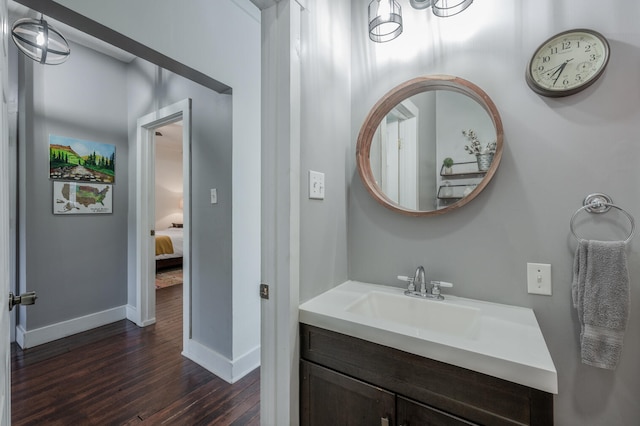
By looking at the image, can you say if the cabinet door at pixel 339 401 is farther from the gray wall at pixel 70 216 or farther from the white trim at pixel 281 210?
the gray wall at pixel 70 216

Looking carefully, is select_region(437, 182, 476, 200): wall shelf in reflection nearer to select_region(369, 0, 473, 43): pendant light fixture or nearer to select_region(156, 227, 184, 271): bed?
select_region(369, 0, 473, 43): pendant light fixture

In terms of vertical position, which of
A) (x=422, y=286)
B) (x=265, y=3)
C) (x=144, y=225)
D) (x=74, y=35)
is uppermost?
(x=74, y=35)

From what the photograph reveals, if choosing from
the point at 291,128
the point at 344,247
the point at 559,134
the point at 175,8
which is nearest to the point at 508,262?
the point at 559,134

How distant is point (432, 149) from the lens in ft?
4.45

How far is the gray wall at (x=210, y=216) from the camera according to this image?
2.05 m

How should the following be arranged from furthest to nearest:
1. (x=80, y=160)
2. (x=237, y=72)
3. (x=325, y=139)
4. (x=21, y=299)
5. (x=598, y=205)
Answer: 1. (x=80, y=160)
2. (x=237, y=72)
3. (x=325, y=139)
4. (x=598, y=205)
5. (x=21, y=299)

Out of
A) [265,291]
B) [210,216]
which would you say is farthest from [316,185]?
[210,216]

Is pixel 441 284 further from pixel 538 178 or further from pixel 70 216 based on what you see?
pixel 70 216

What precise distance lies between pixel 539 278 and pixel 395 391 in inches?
28.4

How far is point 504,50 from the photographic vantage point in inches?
45.7

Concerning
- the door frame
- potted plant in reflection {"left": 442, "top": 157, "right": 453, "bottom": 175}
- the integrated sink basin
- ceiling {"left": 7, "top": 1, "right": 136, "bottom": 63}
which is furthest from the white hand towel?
ceiling {"left": 7, "top": 1, "right": 136, "bottom": 63}

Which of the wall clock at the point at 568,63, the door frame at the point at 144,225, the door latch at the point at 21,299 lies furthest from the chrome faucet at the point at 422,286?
the door frame at the point at 144,225

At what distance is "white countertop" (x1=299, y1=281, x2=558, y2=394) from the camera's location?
2.40ft

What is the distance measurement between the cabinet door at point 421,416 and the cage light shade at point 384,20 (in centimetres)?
149
